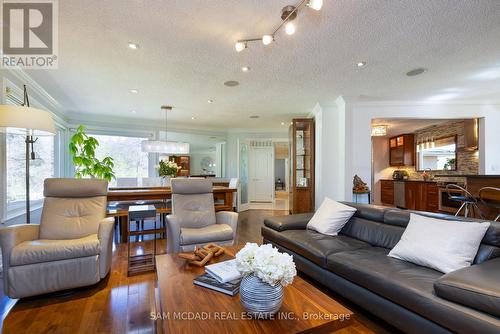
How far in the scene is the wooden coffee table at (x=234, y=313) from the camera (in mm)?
1107

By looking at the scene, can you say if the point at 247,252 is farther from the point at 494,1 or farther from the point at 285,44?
the point at 494,1

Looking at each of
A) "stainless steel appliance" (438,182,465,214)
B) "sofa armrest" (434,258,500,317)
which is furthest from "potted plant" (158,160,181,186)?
"stainless steel appliance" (438,182,465,214)

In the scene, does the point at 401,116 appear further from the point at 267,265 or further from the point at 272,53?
the point at 267,265

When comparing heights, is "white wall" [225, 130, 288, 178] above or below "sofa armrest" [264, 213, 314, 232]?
above

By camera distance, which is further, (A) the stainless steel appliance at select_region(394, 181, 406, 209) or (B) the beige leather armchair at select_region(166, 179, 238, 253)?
(A) the stainless steel appliance at select_region(394, 181, 406, 209)

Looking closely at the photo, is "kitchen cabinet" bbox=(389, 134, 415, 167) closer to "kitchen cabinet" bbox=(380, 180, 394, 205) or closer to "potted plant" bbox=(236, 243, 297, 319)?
"kitchen cabinet" bbox=(380, 180, 394, 205)

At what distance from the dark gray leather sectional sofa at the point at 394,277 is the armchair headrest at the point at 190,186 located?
1194mm

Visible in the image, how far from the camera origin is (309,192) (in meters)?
5.21

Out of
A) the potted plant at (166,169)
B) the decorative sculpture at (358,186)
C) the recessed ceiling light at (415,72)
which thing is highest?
the recessed ceiling light at (415,72)

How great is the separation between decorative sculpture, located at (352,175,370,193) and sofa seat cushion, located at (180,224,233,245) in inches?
111

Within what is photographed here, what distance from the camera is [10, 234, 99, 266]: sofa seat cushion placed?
1944 millimetres

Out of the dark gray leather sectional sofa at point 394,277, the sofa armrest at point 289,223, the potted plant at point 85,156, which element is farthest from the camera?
the potted plant at point 85,156

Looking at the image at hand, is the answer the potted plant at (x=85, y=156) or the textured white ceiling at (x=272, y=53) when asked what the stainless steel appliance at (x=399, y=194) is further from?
the potted plant at (x=85, y=156)

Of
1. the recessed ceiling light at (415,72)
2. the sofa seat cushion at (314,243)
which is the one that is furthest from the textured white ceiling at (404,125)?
the sofa seat cushion at (314,243)
